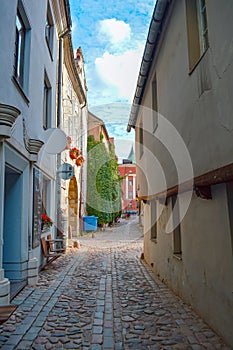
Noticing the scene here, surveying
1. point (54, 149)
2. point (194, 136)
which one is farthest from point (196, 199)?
point (54, 149)

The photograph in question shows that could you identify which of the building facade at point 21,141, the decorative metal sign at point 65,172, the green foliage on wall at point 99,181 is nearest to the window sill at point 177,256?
the building facade at point 21,141

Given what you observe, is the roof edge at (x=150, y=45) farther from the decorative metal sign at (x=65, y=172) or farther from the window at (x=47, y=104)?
the decorative metal sign at (x=65, y=172)

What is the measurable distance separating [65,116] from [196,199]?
8.96 metres

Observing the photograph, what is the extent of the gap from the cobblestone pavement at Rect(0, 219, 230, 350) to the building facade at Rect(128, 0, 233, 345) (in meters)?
0.31

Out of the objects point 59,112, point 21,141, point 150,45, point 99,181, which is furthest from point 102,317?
point 99,181

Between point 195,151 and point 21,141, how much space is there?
121 inches

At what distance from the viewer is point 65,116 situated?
1218 cm

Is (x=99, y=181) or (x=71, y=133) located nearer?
(x=71, y=133)

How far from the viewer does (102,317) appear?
4.14 meters

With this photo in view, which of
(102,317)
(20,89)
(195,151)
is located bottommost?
(102,317)

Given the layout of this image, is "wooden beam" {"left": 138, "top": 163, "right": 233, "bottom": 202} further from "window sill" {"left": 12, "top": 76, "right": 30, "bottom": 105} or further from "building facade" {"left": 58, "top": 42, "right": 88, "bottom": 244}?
"building facade" {"left": 58, "top": 42, "right": 88, "bottom": 244}

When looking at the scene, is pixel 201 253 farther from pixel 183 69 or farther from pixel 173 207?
pixel 183 69

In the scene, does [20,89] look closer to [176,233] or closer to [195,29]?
[195,29]

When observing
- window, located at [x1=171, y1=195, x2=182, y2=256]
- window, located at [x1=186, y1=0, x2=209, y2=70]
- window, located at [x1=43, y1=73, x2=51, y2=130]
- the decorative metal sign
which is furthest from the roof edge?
window, located at [x1=171, y1=195, x2=182, y2=256]
